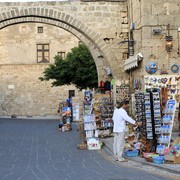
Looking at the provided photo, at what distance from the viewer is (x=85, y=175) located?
8.03m

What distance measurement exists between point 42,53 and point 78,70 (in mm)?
11696

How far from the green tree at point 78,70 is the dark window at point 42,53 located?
8.09 metres

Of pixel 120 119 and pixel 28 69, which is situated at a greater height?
pixel 28 69

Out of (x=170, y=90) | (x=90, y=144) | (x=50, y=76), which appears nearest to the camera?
(x=90, y=144)

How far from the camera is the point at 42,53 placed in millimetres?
39781

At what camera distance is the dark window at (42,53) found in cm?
3953

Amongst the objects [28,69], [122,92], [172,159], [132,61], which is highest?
[28,69]

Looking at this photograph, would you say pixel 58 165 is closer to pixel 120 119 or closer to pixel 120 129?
pixel 120 129

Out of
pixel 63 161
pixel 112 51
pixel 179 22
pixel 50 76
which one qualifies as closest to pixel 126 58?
pixel 112 51

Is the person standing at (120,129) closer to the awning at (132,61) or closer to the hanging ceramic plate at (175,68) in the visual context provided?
the awning at (132,61)

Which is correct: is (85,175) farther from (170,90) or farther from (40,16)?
(40,16)

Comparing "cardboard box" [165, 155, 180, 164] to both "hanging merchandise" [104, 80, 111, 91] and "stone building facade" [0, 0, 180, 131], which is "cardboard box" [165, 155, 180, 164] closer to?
"stone building facade" [0, 0, 180, 131]

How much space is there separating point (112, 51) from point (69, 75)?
1423 cm

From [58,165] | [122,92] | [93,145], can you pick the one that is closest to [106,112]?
[122,92]
